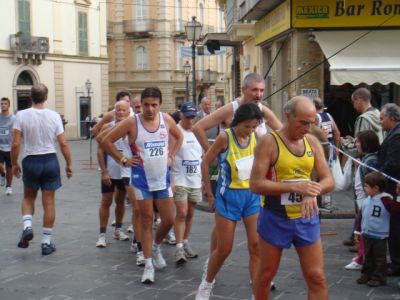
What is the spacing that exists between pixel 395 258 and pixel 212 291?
6.23ft

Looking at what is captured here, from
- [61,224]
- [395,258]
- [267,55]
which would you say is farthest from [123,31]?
[395,258]

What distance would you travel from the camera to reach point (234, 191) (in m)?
5.45

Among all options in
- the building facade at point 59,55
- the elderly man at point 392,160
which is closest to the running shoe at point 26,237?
the elderly man at point 392,160

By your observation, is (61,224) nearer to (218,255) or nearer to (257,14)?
(218,255)

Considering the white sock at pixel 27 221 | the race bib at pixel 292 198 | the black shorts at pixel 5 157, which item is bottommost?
the white sock at pixel 27 221

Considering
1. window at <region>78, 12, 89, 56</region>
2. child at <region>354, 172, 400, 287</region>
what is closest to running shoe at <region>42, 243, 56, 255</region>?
child at <region>354, 172, 400, 287</region>

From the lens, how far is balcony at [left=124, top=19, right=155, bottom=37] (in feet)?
180

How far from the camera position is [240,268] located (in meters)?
6.73

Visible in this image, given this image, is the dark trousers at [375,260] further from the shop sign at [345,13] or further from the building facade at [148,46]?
the building facade at [148,46]

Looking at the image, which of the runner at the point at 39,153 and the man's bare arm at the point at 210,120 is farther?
the runner at the point at 39,153

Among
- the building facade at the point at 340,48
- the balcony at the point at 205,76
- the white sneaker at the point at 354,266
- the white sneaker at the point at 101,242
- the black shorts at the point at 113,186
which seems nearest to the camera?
the white sneaker at the point at 354,266

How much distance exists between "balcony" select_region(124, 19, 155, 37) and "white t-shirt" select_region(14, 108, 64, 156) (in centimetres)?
4822

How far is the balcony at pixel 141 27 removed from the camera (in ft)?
180

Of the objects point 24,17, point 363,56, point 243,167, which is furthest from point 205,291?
point 24,17
